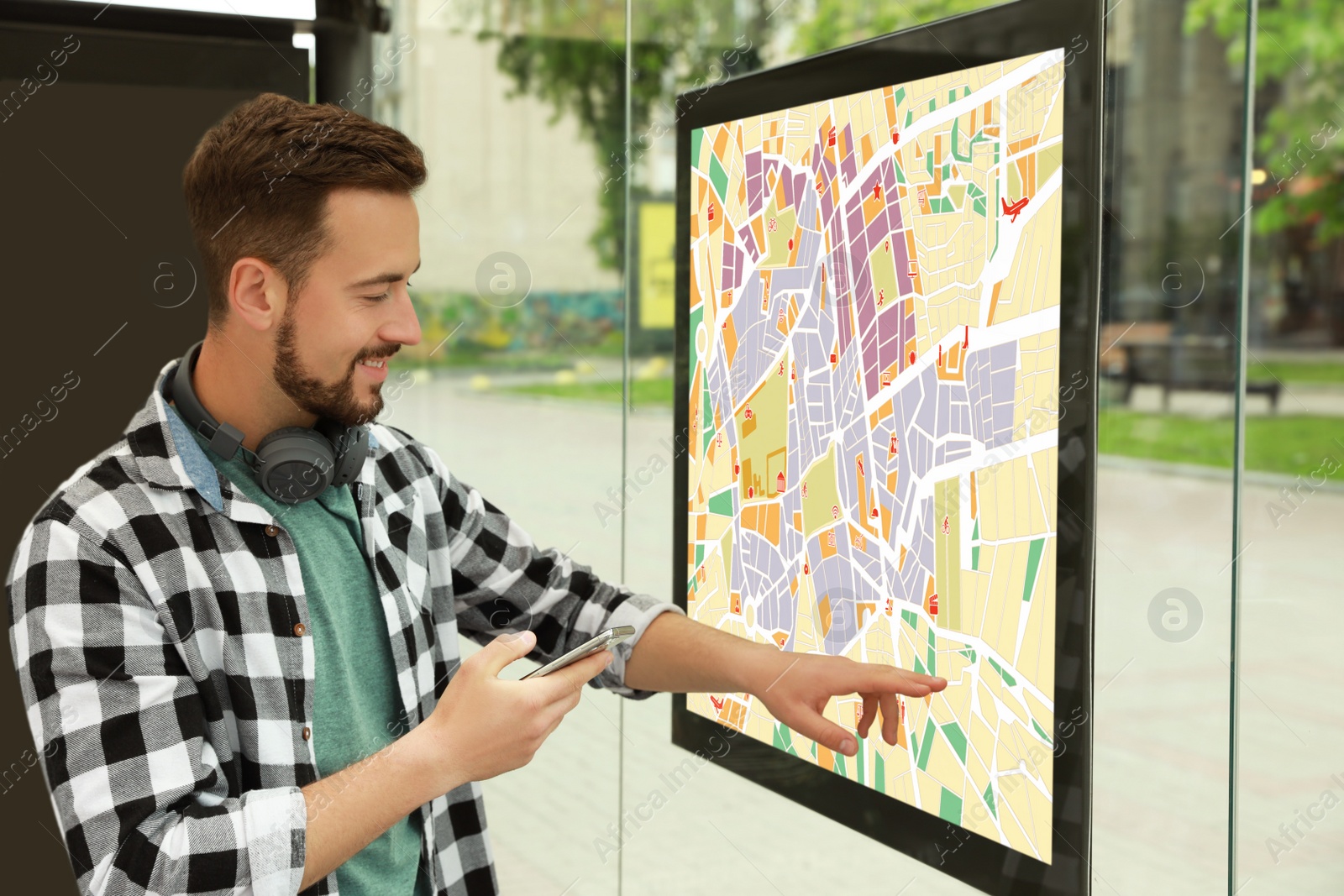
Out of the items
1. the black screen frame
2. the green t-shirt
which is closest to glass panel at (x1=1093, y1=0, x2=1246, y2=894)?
the black screen frame

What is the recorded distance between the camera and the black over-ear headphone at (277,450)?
168 cm

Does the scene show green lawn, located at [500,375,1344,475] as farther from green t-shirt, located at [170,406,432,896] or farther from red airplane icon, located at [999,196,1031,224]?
green t-shirt, located at [170,406,432,896]

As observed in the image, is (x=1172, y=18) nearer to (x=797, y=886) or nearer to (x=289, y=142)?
(x=797, y=886)

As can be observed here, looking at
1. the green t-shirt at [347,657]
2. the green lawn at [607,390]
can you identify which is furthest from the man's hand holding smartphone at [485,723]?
the green lawn at [607,390]

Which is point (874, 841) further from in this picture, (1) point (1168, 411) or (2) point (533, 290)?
(1) point (1168, 411)

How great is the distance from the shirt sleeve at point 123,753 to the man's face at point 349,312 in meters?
0.37

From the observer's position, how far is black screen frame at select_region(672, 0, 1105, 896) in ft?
5.36

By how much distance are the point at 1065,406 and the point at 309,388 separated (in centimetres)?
103

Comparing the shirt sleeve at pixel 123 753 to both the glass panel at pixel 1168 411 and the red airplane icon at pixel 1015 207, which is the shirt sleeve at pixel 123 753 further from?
the glass panel at pixel 1168 411

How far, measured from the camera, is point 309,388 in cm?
172

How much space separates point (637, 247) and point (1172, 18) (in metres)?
10.9

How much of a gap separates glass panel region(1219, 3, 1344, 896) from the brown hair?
4.15m

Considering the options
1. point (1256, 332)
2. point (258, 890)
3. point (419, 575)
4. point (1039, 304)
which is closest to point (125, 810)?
point (258, 890)

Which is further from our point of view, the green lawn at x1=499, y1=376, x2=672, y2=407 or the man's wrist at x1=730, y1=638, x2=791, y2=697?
the green lawn at x1=499, y1=376, x2=672, y2=407
